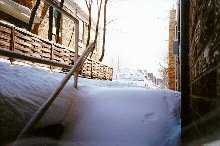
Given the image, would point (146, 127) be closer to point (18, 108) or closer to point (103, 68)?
point (18, 108)

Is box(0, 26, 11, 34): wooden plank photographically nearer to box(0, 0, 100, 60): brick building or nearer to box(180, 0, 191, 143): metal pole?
box(0, 0, 100, 60): brick building

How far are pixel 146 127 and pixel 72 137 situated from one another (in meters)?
0.79

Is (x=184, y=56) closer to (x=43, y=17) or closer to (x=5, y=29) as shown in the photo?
(x=5, y=29)

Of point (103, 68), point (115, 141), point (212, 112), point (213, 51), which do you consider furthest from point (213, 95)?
point (103, 68)

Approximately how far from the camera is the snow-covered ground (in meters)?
2.42

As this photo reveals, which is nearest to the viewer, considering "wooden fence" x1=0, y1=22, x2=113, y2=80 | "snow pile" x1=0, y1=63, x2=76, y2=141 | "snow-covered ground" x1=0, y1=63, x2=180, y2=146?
"snow pile" x1=0, y1=63, x2=76, y2=141

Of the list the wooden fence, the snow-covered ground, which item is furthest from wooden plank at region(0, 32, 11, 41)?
the snow-covered ground

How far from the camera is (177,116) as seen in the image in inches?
127

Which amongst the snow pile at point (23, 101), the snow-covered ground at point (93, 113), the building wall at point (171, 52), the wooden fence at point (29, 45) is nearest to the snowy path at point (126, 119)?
the snow-covered ground at point (93, 113)

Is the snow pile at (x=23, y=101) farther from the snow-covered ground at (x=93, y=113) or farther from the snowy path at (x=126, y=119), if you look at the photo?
the snowy path at (x=126, y=119)

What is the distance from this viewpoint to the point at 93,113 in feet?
10.0

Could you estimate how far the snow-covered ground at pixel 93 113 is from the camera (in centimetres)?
242

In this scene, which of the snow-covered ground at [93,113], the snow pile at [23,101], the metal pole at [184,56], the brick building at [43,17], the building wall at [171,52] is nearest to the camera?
the snow pile at [23,101]

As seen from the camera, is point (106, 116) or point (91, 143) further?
point (106, 116)
